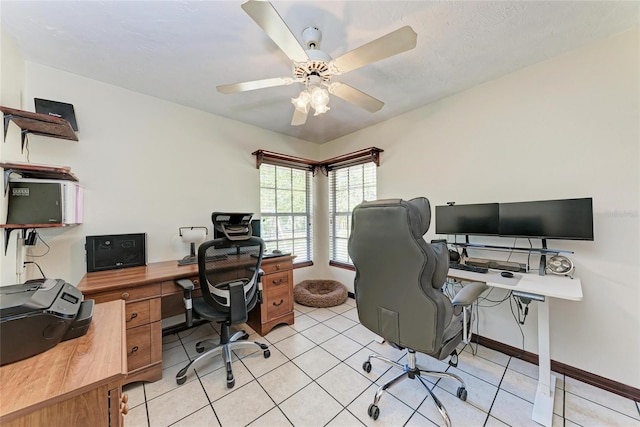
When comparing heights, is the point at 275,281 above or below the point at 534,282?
below

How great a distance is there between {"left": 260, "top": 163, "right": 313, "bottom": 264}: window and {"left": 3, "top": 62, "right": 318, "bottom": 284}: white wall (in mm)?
320

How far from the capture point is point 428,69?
2000 mm

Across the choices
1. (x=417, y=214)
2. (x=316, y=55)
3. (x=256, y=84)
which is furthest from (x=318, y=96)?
(x=417, y=214)

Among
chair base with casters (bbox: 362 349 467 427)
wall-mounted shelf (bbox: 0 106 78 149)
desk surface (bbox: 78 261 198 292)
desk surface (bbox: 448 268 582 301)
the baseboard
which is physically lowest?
the baseboard

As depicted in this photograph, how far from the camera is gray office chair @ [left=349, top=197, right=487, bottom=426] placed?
131 cm

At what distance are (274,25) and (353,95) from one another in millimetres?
765

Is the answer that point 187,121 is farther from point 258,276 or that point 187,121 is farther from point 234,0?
point 258,276

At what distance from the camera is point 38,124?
169 centimetres

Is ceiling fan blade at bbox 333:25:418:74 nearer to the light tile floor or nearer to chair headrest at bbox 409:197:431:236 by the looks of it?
chair headrest at bbox 409:197:431:236

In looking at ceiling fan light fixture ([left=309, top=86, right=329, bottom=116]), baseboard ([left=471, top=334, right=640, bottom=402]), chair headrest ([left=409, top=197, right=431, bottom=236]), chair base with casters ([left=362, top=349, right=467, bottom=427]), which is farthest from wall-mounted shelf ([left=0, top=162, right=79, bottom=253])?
baseboard ([left=471, top=334, right=640, bottom=402])

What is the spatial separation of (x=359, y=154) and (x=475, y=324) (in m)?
2.33

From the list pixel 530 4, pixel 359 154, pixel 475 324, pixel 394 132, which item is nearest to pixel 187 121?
pixel 359 154

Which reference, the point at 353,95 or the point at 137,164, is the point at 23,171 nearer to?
the point at 137,164

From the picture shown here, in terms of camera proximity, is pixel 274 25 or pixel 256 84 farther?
pixel 256 84
